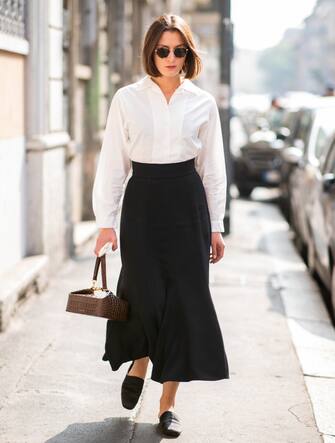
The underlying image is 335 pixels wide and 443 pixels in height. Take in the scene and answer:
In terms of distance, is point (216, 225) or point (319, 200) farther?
point (319, 200)

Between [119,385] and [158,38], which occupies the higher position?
[158,38]

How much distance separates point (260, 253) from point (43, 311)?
4.54 metres

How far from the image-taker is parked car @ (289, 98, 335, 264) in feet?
33.5

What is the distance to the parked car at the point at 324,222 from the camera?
8.11 metres

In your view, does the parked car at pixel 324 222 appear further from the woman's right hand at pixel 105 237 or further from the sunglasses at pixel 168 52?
the sunglasses at pixel 168 52

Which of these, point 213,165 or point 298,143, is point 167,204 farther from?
point 298,143

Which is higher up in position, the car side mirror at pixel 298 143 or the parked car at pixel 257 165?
the car side mirror at pixel 298 143

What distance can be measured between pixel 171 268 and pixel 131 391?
674 mm

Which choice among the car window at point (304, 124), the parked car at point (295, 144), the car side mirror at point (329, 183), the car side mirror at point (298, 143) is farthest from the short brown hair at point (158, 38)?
the car side mirror at point (298, 143)

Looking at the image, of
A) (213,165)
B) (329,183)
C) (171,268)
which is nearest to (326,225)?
(329,183)

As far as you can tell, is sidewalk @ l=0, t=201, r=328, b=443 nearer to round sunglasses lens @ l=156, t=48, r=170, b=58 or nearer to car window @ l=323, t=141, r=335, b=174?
car window @ l=323, t=141, r=335, b=174

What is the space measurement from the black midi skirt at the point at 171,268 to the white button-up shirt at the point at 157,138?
59 millimetres

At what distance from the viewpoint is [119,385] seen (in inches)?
219

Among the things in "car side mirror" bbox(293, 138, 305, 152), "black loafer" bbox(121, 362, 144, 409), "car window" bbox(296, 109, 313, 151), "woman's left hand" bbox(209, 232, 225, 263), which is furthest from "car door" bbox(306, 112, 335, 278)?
"black loafer" bbox(121, 362, 144, 409)
